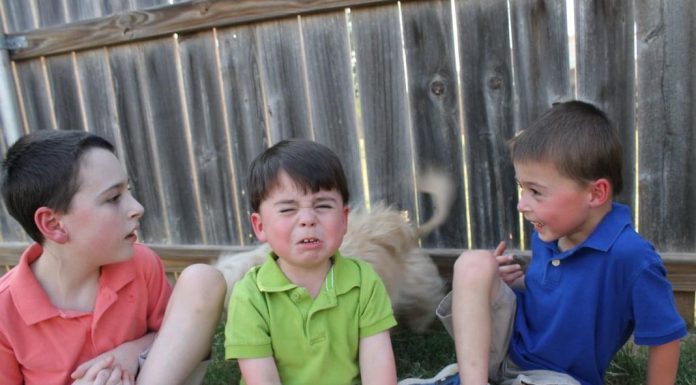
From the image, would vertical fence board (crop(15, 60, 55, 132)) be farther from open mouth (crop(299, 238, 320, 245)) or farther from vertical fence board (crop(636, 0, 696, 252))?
vertical fence board (crop(636, 0, 696, 252))

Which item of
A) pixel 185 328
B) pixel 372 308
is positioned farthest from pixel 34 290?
pixel 372 308

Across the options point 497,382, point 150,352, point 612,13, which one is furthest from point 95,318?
point 612,13

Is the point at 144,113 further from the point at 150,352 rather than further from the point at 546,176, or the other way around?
the point at 546,176

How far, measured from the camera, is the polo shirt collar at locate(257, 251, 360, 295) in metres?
1.77

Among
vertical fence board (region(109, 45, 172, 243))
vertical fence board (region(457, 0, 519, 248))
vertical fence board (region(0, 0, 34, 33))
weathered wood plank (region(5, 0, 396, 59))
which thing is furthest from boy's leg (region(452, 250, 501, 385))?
vertical fence board (region(0, 0, 34, 33))

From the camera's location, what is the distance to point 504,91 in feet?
8.30

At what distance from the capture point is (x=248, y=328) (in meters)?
1.74

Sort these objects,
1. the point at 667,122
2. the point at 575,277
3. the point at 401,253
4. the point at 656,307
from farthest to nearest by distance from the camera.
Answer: the point at 401,253 → the point at 667,122 → the point at 575,277 → the point at 656,307

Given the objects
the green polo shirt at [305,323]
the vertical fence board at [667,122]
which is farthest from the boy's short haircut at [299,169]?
the vertical fence board at [667,122]

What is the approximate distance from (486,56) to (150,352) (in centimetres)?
172

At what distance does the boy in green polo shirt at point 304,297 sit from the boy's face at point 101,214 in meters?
0.41

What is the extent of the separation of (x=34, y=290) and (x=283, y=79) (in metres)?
1.50

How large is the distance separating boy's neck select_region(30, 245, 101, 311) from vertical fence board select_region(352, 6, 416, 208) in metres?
1.37

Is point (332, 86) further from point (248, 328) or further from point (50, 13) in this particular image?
point (50, 13)
